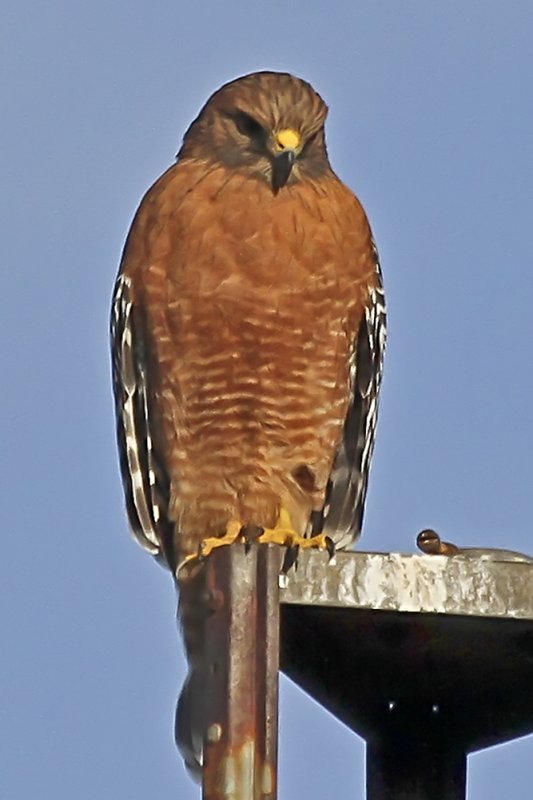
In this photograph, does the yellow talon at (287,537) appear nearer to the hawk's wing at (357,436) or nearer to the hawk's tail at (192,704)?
the hawk's wing at (357,436)

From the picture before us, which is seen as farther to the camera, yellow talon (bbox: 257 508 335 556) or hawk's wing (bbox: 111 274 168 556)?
hawk's wing (bbox: 111 274 168 556)

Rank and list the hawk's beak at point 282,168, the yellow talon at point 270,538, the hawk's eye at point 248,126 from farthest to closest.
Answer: the hawk's eye at point 248,126, the hawk's beak at point 282,168, the yellow talon at point 270,538

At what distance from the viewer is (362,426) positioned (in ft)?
28.6

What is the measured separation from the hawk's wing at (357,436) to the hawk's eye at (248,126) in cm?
76

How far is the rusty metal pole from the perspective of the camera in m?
5.02

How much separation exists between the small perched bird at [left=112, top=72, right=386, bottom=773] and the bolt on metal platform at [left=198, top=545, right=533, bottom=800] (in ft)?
5.27

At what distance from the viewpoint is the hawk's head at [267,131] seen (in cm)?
866

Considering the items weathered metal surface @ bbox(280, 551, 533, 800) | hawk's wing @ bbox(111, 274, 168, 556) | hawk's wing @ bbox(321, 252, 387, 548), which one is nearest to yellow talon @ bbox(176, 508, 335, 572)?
hawk's wing @ bbox(321, 252, 387, 548)

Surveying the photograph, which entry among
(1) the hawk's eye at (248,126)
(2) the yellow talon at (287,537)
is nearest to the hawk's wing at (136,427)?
(2) the yellow talon at (287,537)

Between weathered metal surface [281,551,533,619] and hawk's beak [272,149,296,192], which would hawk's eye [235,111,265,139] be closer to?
hawk's beak [272,149,296,192]

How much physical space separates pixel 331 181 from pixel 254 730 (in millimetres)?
4065

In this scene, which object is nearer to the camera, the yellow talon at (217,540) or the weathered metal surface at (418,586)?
the weathered metal surface at (418,586)

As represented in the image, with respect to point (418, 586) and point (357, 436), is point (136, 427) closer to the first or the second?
point (357, 436)

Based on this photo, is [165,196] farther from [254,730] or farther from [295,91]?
[254,730]
